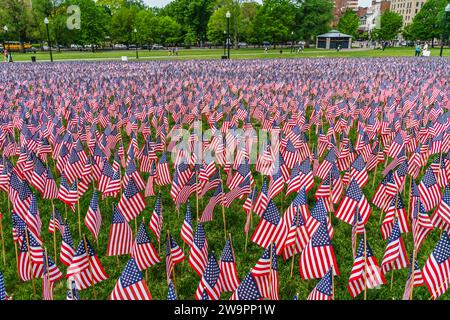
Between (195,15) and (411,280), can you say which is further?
(195,15)

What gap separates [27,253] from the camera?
470cm

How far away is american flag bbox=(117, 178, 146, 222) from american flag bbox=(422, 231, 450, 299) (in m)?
3.96

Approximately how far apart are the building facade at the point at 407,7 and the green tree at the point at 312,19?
85.1 metres

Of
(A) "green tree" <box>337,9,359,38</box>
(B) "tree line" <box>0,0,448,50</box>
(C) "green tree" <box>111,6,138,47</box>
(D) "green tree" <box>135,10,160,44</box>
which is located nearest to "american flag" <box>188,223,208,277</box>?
(B) "tree line" <box>0,0,448,50</box>

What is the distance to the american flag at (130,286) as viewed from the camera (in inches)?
144

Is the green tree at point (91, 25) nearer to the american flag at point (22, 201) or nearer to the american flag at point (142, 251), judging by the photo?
the american flag at point (22, 201)

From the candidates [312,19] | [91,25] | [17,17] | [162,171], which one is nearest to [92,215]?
[162,171]

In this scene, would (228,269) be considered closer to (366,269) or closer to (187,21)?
(366,269)

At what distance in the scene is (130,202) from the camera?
6.08 meters

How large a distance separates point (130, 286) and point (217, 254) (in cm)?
227

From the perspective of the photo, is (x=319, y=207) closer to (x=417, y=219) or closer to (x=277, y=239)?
(x=277, y=239)

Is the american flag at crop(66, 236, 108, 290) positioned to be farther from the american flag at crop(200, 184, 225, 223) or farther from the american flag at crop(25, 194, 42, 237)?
the american flag at crop(200, 184, 225, 223)

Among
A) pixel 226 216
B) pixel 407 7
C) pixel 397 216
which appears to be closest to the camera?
pixel 397 216

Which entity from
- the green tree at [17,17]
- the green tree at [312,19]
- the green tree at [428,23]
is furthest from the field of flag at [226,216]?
the green tree at [428,23]
